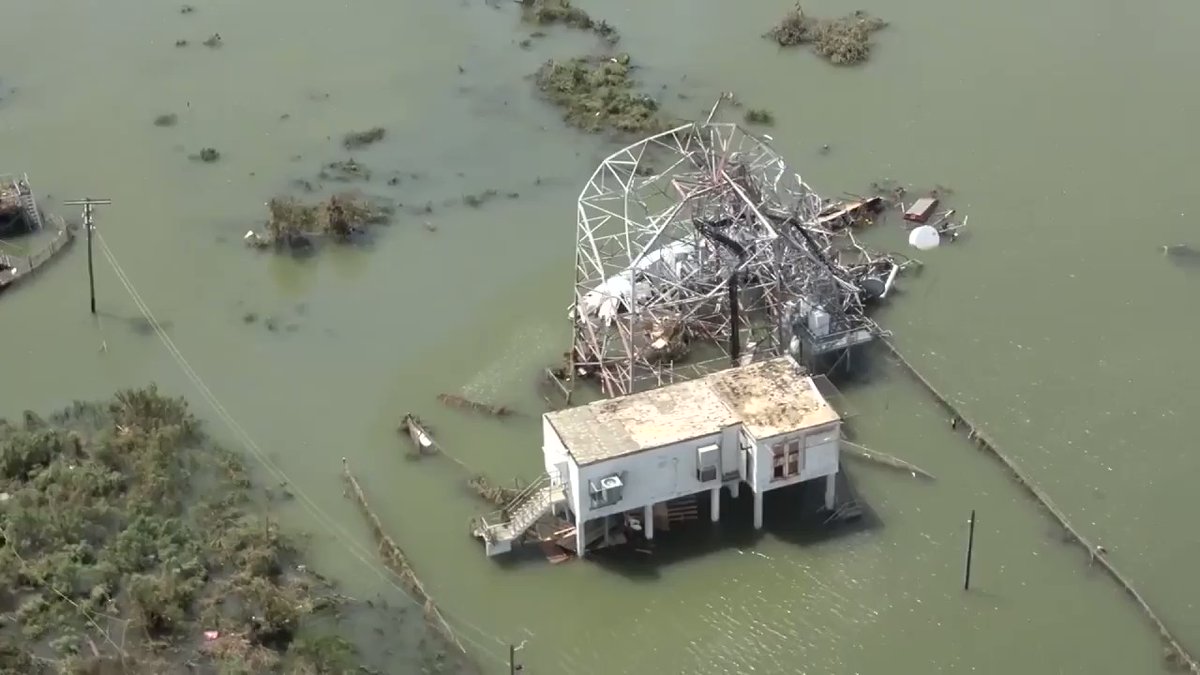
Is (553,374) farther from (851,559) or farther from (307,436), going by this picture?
(851,559)

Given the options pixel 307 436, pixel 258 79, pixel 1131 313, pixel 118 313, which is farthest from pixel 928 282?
pixel 258 79

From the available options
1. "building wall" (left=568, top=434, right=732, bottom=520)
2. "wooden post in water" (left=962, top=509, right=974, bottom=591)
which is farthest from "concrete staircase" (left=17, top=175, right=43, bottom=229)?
"wooden post in water" (left=962, top=509, right=974, bottom=591)

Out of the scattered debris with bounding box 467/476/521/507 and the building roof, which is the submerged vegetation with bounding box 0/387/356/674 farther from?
the building roof

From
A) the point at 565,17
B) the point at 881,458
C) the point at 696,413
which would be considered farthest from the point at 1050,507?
the point at 565,17

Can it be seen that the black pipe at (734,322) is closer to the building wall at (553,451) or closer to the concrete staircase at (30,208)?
the building wall at (553,451)

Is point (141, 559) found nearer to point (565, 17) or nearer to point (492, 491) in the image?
point (492, 491)

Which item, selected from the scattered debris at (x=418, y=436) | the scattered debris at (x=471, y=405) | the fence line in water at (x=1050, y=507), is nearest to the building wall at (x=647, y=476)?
the scattered debris at (x=418, y=436)
